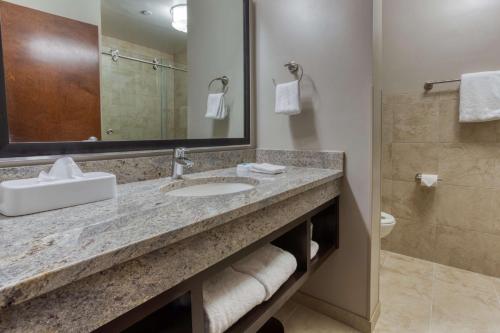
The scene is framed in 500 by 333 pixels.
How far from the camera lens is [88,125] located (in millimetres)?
1116

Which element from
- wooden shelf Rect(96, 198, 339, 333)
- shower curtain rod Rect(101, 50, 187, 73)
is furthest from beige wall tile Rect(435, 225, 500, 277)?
shower curtain rod Rect(101, 50, 187, 73)

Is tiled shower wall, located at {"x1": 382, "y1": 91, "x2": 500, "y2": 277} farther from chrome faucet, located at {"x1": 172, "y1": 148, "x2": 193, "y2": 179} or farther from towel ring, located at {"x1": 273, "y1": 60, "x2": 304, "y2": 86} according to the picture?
chrome faucet, located at {"x1": 172, "y1": 148, "x2": 193, "y2": 179}

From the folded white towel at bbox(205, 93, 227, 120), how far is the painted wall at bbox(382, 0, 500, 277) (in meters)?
1.45

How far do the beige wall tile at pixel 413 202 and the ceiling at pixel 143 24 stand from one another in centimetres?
201

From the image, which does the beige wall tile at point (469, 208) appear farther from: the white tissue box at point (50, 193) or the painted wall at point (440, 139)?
the white tissue box at point (50, 193)

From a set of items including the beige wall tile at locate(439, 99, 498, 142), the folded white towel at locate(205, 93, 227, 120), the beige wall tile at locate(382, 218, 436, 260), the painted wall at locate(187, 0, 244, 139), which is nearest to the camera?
the painted wall at locate(187, 0, 244, 139)

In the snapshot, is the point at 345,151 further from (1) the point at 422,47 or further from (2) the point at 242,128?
(1) the point at 422,47

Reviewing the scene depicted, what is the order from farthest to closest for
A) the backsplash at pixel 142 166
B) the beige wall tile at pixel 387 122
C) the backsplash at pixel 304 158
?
the beige wall tile at pixel 387 122 → the backsplash at pixel 304 158 → the backsplash at pixel 142 166

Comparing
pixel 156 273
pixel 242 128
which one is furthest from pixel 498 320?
pixel 156 273

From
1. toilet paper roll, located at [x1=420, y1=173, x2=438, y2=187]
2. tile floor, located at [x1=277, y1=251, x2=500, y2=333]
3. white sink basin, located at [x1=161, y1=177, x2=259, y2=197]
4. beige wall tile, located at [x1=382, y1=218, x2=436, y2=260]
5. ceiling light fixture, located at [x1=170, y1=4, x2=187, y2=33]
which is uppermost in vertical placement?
ceiling light fixture, located at [x1=170, y1=4, x2=187, y2=33]

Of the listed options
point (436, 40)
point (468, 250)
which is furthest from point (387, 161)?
point (436, 40)

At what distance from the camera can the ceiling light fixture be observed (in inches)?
57.8

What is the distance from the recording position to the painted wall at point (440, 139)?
1926 mm

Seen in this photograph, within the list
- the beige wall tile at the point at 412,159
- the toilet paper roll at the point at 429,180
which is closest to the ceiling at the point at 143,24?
the beige wall tile at the point at 412,159
